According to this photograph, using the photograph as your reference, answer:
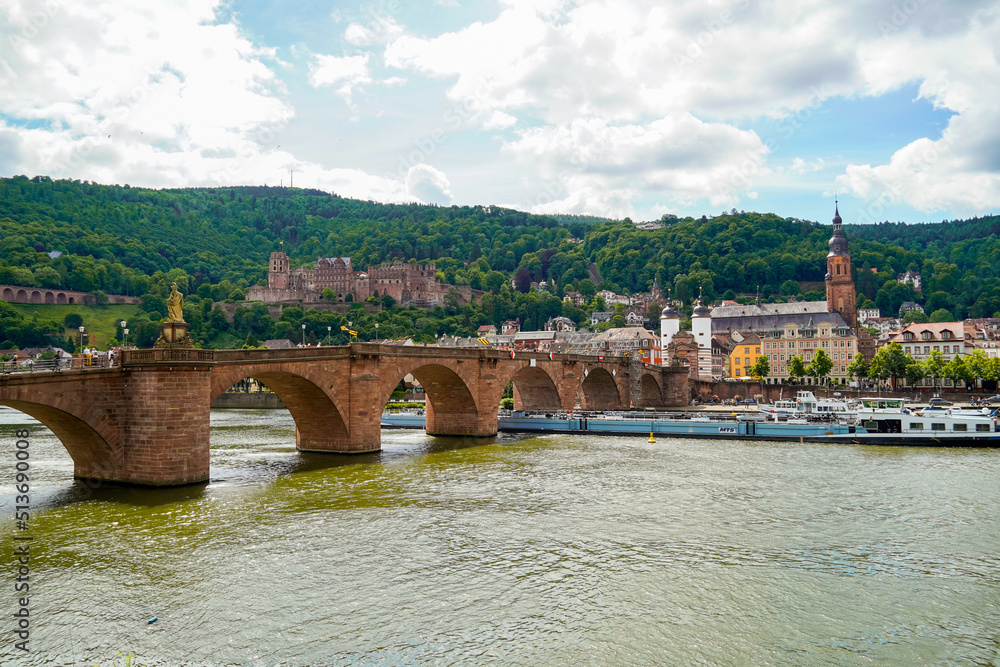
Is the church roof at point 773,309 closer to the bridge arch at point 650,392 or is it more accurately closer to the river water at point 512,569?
the bridge arch at point 650,392

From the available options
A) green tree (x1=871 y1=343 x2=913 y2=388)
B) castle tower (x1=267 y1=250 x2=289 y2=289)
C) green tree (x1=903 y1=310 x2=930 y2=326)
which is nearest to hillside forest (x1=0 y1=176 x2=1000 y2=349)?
green tree (x1=903 y1=310 x2=930 y2=326)

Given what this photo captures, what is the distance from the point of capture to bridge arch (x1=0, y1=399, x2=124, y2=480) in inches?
1043

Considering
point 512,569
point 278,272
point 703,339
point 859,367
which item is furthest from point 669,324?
point 278,272

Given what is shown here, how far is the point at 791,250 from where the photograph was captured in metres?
183

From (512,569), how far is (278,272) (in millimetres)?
170300

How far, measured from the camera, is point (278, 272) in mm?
179875

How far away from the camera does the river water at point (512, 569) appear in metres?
15.1

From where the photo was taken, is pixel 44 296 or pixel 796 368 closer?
pixel 796 368

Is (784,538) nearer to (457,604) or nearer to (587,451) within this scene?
(457,604)

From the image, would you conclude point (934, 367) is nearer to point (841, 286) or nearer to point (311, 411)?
point (841, 286)

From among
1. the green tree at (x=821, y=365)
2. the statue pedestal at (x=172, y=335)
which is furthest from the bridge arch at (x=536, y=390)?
the green tree at (x=821, y=365)

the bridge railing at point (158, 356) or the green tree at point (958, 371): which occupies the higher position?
the bridge railing at point (158, 356)

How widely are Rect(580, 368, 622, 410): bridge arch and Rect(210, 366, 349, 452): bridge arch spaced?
38.7 meters

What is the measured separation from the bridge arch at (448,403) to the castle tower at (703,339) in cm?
6069
